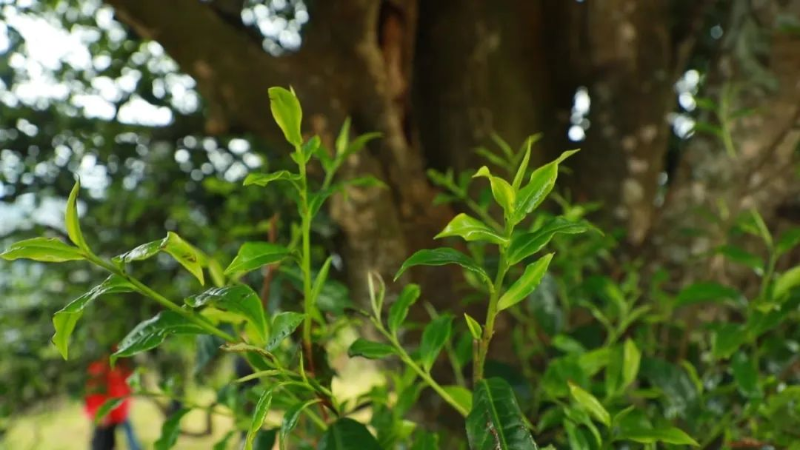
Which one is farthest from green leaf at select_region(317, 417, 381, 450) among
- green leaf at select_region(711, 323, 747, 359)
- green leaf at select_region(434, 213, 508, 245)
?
green leaf at select_region(711, 323, 747, 359)

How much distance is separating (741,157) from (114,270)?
2.31 feet

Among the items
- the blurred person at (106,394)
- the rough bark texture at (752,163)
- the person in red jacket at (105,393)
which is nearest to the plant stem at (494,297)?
the person in red jacket at (105,393)

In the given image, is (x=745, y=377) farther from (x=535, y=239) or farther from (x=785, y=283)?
(x=535, y=239)

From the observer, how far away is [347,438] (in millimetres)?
264

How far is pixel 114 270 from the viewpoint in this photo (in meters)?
0.22

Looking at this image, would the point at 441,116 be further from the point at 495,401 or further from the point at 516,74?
the point at 495,401

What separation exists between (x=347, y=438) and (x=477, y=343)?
8cm

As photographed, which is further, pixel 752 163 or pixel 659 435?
pixel 752 163

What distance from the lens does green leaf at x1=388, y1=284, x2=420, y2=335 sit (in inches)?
11.1

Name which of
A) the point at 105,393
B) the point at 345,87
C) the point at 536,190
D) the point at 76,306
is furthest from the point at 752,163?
the point at 105,393

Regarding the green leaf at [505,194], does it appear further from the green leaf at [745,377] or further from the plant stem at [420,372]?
the green leaf at [745,377]

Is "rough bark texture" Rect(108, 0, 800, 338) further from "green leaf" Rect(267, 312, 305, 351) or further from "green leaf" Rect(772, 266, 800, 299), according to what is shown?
"green leaf" Rect(267, 312, 305, 351)

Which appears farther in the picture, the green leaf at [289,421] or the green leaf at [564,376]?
the green leaf at [564,376]

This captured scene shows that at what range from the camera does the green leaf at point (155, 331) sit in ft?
0.77
